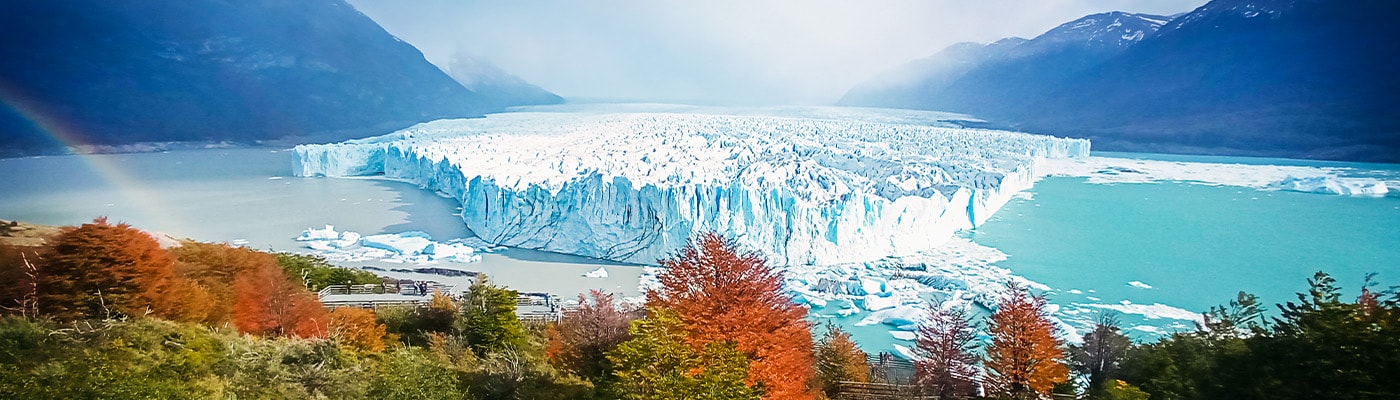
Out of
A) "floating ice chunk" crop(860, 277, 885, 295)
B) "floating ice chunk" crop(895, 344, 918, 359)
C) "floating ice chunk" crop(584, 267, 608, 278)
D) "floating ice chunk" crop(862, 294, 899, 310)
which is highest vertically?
"floating ice chunk" crop(584, 267, 608, 278)

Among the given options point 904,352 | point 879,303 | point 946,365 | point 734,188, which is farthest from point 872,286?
point 946,365

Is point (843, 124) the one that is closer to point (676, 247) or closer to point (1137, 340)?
point (676, 247)

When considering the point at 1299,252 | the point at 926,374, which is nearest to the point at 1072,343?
the point at 926,374

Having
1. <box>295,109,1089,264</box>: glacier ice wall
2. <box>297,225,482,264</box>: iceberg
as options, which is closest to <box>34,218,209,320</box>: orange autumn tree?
<box>297,225,482,264</box>: iceberg

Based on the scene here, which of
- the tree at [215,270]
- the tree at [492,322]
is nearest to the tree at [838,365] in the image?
the tree at [492,322]

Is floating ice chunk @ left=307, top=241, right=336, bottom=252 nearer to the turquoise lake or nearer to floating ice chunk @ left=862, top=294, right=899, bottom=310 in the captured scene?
floating ice chunk @ left=862, top=294, right=899, bottom=310

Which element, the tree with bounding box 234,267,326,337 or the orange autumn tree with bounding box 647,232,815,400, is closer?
the orange autumn tree with bounding box 647,232,815,400
